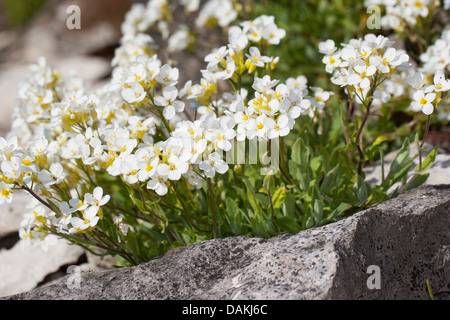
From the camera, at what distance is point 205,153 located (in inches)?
111

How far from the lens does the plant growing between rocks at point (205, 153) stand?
2826 millimetres

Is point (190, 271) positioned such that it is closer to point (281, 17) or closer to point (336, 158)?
point (336, 158)

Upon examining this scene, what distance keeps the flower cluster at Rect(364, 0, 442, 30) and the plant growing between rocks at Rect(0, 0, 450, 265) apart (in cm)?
72

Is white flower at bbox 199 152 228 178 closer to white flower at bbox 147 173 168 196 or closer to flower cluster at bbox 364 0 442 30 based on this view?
white flower at bbox 147 173 168 196

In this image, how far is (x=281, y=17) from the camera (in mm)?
5703

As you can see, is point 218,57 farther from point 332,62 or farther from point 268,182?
point 268,182

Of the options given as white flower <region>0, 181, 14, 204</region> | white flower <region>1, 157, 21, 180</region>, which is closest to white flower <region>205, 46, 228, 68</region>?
white flower <region>1, 157, 21, 180</region>

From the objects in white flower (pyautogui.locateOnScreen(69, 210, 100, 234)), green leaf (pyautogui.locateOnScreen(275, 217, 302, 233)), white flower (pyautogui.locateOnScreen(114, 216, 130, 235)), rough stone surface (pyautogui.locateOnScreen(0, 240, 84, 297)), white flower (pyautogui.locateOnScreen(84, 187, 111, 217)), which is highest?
white flower (pyautogui.locateOnScreen(84, 187, 111, 217))

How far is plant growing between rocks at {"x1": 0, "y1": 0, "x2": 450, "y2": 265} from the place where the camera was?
2.83 meters

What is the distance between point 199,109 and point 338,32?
2.87 meters

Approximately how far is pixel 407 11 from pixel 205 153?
2.64m

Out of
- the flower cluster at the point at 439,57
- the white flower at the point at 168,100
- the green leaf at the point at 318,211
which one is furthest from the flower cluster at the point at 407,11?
the white flower at the point at 168,100

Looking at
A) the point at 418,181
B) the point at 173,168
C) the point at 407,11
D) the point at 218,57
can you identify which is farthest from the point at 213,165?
the point at 407,11

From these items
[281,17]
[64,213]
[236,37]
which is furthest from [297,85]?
[281,17]
